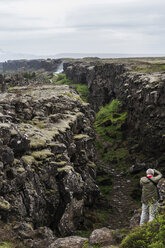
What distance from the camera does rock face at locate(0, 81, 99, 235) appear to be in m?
25.8

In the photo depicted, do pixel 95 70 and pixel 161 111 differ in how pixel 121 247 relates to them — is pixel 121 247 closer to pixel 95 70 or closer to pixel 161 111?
pixel 161 111

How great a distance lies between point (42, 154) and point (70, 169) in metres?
3.80

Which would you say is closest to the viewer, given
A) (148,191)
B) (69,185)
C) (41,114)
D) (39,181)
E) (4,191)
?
(148,191)

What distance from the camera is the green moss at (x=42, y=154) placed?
30616 mm

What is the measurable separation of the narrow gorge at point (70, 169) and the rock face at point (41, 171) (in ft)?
0.28

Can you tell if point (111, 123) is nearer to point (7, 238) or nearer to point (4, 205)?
point (4, 205)

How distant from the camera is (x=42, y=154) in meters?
31.2

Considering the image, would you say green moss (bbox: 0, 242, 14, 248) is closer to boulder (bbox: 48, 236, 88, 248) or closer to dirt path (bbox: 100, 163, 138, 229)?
boulder (bbox: 48, 236, 88, 248)

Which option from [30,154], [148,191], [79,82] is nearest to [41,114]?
[30,154]

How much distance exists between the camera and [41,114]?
1721 inches

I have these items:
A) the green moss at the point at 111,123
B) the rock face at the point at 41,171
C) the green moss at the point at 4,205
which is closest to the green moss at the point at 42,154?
the rock face at the point at 41,171

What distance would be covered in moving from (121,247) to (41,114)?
97.3 ft

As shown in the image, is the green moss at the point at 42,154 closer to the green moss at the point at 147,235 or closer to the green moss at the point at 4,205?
the green moss at the point at 4,205

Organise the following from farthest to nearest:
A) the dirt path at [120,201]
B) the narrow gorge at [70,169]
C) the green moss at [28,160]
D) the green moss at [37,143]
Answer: the dirt path at [120,201] < the green moss at [37,143] < the green moss at [28,160] < the narrow gorge at [70,169]
